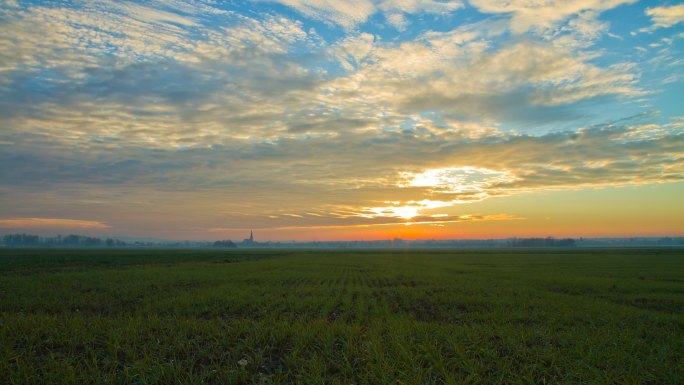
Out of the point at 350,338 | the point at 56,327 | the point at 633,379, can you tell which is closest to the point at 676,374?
the point at 633,379

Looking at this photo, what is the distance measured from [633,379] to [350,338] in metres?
5.47

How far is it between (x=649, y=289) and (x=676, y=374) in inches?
837

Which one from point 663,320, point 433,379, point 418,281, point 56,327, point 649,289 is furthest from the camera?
point 418,281

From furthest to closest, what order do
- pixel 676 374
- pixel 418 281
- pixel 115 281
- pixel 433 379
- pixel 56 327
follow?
pixel 418 281 → pixel 115 281 → pixel 56 327 → pixel 676 374 → pixel 433 379

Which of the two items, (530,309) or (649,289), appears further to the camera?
(649,289)

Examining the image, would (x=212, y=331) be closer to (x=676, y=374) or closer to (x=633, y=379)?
(x=633, y=379)

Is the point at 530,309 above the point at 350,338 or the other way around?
the other way around

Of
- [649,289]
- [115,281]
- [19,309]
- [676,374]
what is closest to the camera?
[676,374]

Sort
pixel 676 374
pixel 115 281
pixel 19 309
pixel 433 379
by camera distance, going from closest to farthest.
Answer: pixel 433 379
pixel 676 374
pixel 19 309
pixel 115 281

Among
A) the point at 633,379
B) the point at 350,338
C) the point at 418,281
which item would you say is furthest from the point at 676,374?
the point at 418,281

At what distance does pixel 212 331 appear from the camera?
9.37 meters

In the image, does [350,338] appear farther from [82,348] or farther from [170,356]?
[82,348]

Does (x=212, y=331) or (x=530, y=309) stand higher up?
(x=212, y=331)

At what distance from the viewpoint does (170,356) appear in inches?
305
